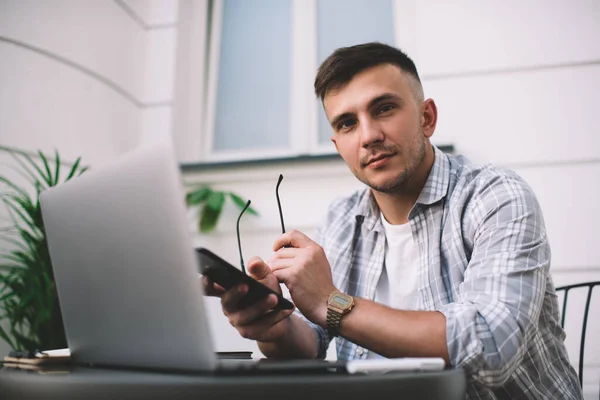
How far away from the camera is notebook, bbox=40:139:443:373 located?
0.44 metres

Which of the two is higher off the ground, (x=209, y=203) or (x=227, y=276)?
(x=209, y=203)

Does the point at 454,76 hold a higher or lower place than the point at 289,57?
lower

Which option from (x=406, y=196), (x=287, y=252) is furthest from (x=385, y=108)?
(x=287, y=252)

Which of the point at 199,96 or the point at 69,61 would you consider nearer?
the point at 69,61

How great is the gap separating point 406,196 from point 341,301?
61 centimetres

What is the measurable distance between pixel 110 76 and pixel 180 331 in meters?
2.28

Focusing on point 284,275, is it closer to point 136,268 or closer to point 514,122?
point 136,268

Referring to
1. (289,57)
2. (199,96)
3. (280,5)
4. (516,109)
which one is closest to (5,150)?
(199,96)

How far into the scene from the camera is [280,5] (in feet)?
8.87

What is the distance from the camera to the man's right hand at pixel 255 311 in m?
0.67

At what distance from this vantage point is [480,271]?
0.80 meters

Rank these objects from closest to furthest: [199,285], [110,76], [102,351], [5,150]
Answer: [199,285]
[102,351]
[5,150]
[110,76]

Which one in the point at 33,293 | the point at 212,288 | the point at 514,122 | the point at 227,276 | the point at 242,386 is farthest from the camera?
the point at 514,122

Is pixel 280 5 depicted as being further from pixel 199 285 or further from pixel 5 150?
pixel 199 285
